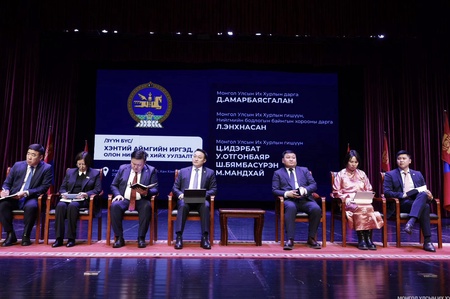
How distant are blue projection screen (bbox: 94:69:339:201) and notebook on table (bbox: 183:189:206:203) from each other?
349 centimetres

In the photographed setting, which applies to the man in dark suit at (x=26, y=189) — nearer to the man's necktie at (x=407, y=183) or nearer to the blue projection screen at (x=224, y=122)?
the blue projection screen at (x=224, y=122)

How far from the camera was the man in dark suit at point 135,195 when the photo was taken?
13.1 feet

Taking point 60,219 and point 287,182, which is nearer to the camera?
point 60,219

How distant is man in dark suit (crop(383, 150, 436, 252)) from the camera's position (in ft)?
13.1

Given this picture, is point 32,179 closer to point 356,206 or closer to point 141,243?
point 141,243

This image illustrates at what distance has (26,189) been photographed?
13.8 ft

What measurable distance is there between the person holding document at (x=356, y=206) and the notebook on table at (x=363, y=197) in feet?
0.10

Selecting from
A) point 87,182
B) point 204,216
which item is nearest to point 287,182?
point 204,216

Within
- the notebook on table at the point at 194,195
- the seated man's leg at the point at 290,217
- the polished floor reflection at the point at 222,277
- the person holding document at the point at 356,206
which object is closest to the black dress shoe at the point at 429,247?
the polished floor reflection at the point at 222,277

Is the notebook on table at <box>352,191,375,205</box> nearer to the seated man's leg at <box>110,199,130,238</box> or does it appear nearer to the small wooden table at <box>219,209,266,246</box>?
the small wooden table at <box>219,209,266,246</box>

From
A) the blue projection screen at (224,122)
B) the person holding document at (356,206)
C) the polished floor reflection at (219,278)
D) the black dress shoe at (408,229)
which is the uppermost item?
the blue projection screen at (224,122)

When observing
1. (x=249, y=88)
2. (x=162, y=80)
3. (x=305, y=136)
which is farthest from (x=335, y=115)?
(x=162, y=80)

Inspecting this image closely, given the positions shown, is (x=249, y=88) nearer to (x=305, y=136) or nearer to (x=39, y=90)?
(x=305, y=136)

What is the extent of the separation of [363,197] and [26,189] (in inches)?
135
